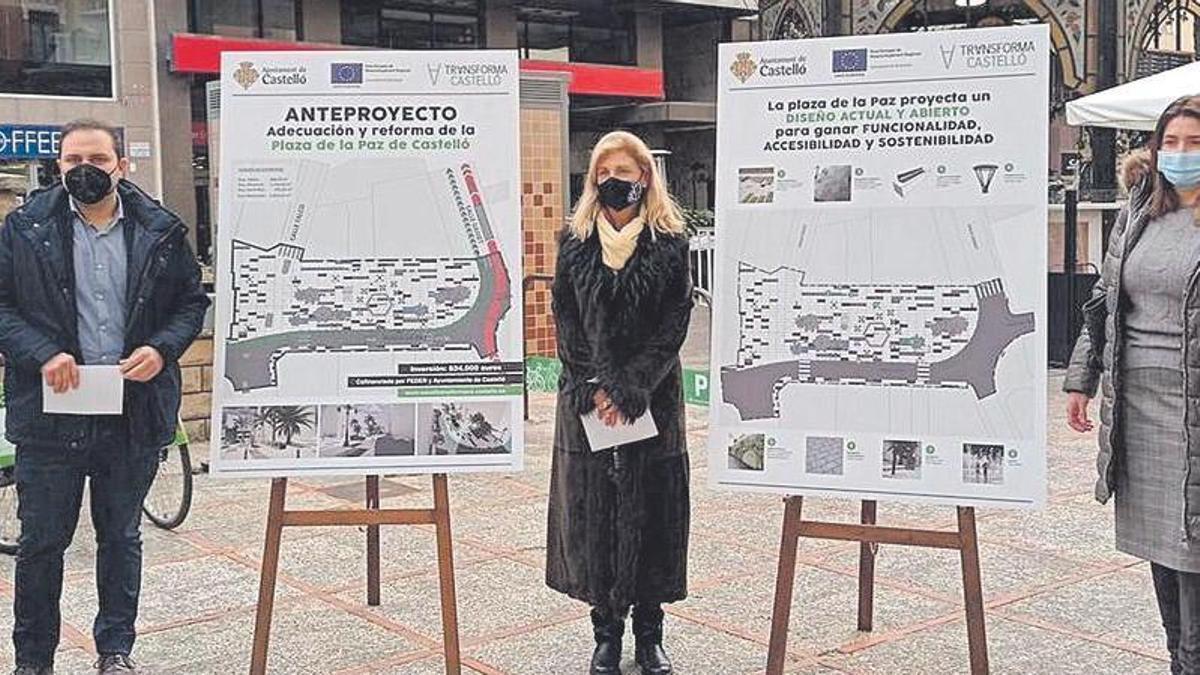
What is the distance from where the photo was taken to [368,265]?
4.29 m

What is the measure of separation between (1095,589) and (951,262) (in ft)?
6.77

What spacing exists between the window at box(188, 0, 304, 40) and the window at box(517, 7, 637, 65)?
543 centimetres

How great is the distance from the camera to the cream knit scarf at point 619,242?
416 centimetres

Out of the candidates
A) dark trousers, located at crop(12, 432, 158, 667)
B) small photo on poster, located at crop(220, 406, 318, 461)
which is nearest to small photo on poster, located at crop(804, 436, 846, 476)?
small photo on poster, located at crop(220, 406, 318, 461)

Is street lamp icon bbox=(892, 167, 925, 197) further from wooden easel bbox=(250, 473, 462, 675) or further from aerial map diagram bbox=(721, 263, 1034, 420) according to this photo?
wooden easel bbox=(250, 473, 462, 675)

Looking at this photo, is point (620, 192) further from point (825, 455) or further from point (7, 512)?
point (7, 512)

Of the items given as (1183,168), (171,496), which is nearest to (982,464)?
(1183,168)

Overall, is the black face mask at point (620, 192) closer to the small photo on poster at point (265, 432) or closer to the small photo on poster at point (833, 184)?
the small photo on poster at point (833, 184)

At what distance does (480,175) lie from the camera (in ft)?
14.1

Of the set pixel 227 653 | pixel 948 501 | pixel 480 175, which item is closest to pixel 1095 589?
pixel 948 501

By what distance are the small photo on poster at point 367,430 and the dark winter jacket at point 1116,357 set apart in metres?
2.14

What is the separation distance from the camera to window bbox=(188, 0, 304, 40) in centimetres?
2206

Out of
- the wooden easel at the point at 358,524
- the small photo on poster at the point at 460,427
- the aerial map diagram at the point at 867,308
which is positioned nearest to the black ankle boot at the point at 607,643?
the wooden easel at the point at 358,524

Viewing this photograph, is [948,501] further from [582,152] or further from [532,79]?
[582,152]
